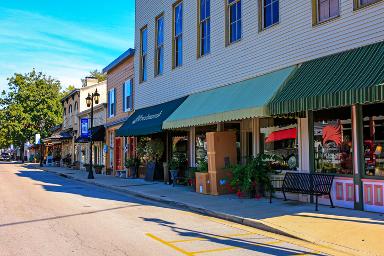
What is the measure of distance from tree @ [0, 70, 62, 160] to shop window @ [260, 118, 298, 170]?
4887cm

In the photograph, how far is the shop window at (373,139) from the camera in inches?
390

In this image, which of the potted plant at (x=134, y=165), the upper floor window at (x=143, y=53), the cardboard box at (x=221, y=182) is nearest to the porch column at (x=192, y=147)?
the cardboard box at (x=221, y=182)

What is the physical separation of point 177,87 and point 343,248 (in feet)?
44.4

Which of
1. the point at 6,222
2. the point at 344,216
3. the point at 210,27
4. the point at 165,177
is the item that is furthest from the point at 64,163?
the point at 344,216

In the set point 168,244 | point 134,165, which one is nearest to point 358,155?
point 168,244

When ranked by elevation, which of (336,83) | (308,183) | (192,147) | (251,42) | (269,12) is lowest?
(308,183)

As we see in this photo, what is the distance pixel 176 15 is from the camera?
20109mm

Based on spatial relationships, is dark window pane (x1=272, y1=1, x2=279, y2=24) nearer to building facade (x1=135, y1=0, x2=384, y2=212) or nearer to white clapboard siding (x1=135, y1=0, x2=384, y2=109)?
building facade (x1=135, y1=0, x2=384, y2=212)

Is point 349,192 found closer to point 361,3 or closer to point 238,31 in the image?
point 361,3

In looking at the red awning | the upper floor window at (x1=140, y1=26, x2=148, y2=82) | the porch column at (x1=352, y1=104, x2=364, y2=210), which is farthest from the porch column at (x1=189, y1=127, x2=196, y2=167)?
the porch column at (x1=352, y1=104, x2=364, y2=210)

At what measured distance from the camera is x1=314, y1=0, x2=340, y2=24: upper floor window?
1114 cm

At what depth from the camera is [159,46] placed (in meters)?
21.9

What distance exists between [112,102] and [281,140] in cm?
1894

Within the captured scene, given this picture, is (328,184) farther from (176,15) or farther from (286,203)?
(176,15)
